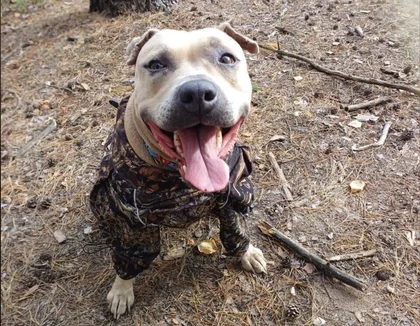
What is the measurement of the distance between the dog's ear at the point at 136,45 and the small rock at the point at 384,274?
2.09 meters

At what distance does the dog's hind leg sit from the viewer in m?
2.58

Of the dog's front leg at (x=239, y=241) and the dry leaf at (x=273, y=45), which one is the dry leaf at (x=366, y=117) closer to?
the dry leaf at (x=273, y=45)

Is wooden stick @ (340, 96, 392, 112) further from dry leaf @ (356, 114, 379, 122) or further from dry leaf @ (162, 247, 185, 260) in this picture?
dry leaf @ (162, 247, 185, 260)

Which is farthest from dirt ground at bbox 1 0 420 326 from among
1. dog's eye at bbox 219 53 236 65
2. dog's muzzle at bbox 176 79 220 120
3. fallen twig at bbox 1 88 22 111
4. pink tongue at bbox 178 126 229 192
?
pink tongue at bbox 178 126 229 192

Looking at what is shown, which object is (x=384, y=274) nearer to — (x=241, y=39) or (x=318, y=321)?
(x=318, y=321)

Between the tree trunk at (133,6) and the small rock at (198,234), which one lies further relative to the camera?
the small rock at (198,234)

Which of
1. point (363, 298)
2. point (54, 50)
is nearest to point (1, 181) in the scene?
point (54, 50)

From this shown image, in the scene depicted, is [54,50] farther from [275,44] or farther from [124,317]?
[275,44]

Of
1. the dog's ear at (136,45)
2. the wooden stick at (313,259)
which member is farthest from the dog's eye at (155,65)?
the wooden stick at (313,259)

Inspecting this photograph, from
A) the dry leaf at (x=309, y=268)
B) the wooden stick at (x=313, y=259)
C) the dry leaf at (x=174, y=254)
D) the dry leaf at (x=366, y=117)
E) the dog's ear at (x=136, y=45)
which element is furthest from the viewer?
the dry leaf at (x=366, y=117)

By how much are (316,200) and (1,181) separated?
8.80 feet

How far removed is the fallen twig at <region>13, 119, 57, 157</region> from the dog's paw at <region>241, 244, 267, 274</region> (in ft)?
5.02

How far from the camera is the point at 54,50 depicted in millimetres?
1740

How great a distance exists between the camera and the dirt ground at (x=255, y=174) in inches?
64.8
